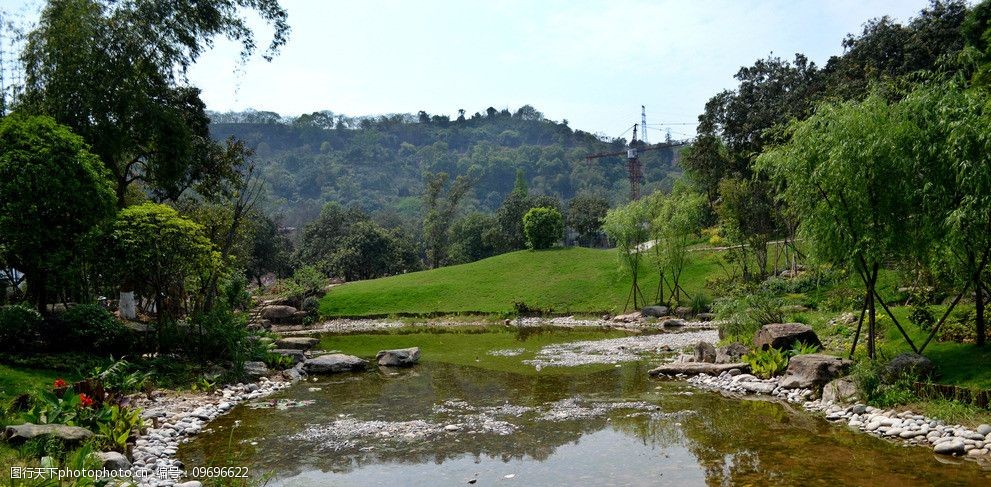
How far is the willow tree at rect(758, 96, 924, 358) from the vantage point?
1448cm

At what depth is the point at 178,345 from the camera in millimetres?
21203

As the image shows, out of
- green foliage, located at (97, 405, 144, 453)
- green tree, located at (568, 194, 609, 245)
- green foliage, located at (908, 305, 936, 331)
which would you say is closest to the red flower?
green foliage, located at (97, 405, 144, 453)

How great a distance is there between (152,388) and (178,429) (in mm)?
3780

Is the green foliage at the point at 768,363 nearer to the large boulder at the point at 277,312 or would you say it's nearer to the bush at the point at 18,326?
the bush at the point at 18,326

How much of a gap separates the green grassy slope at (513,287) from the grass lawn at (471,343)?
6.47 meters

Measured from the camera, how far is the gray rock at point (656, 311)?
125ft

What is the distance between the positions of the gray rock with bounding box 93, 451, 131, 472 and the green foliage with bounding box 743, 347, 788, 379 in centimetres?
1531

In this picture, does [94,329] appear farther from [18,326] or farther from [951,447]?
[951,447]

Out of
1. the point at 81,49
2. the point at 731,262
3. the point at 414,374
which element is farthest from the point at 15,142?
the point at 731,262

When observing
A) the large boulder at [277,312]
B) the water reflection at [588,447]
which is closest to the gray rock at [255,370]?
the water reflection at [588,447]

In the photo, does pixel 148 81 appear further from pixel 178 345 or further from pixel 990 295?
pixel 990 295

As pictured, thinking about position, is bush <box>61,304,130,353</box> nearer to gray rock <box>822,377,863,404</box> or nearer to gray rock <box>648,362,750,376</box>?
gray rock <box>648,362,750,376</box>

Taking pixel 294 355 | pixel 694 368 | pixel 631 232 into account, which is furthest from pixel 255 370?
pixel 631 232

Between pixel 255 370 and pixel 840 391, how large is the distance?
1698 centimetres
